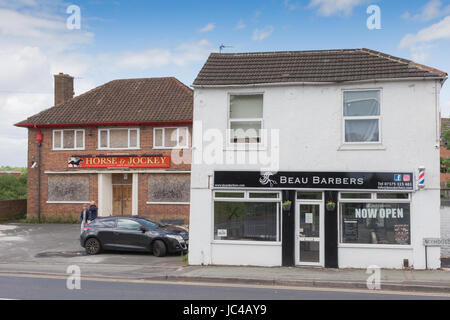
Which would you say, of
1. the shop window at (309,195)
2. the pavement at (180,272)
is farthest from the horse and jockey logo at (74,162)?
the shop window at (309,195)

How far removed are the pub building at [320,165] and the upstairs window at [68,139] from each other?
584 inches

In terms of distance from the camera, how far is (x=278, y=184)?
557 inches

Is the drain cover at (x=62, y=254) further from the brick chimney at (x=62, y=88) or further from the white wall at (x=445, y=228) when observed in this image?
the brick chimney at (x=62, y=88)

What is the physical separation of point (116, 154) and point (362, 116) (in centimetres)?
1643

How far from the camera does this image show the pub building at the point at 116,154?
2623 cm

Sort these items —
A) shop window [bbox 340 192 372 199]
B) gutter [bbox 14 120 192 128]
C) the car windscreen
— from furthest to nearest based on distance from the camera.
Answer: gutter [bbox 14 120 192 128]
the car windscreen
shop window [bbox 340 192 372 199]

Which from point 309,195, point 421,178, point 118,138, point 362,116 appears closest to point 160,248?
point 309,195

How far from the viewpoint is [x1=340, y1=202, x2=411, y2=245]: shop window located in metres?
13.6

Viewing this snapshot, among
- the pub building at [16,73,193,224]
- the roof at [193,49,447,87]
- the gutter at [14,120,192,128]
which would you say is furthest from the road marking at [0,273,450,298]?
the gutter at [14,120,192,128]

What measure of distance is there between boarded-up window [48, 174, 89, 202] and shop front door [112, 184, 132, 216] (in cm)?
159

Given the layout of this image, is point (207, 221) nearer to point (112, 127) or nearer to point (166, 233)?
point (166, 233)

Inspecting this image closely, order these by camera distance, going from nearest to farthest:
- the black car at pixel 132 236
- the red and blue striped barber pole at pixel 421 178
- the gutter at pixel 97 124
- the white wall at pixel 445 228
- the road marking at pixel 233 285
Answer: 1. the road marking at pixel 233 285
2. the red and blue striped barber pole at pixel 421 178
3. the white wall at pixel 445 228
4. the black car at pixel 132 236
5. the gutter at pixel 97 124

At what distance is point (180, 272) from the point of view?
13.3 m

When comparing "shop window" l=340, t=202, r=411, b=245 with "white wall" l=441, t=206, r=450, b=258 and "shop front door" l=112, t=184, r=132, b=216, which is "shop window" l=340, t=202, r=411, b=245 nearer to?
"white wall" l=441, t=206, r=450, b=258
